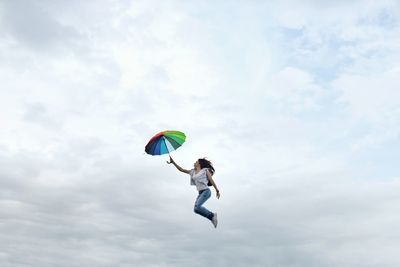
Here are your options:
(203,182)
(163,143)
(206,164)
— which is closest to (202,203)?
(203,182)

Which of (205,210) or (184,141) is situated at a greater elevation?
(184,141)

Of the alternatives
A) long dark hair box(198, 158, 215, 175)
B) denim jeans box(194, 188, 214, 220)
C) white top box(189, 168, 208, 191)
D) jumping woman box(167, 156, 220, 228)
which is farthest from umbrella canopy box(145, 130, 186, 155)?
denim jeans box(194, 188, 214, 220)

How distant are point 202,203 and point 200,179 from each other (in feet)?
3.78

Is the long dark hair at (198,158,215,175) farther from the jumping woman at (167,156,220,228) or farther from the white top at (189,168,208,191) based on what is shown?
the white top at (189,168,208,191)

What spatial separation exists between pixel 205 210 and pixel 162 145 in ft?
12.1

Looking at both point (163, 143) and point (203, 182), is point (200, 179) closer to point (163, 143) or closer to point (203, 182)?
point (203, 182)

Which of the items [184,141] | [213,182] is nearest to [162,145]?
[184,141]

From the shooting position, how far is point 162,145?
24.8 meters

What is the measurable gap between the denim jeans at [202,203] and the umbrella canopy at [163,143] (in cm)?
251

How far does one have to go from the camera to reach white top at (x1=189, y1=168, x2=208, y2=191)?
24.8 meters

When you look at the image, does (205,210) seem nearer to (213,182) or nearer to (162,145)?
(213,182)

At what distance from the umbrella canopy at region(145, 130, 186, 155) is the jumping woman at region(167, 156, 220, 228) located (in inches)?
22.3

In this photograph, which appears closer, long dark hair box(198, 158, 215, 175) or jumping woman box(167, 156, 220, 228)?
jumping woman box(167, 156, 220, 228)

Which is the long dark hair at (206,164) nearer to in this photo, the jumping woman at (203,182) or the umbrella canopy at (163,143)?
the jumping woman at (203,182)
